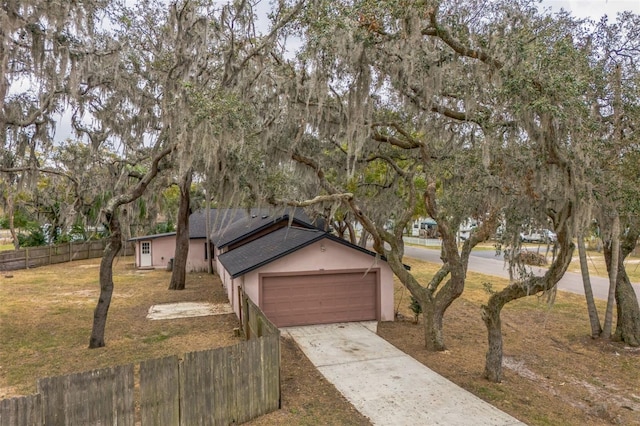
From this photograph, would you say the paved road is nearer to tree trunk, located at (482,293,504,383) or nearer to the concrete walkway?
tree trunk, located at (482,293,504,383)

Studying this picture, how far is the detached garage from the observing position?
11.9 meters

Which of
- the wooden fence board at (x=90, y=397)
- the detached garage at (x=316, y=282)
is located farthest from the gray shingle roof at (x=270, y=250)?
the wooden fence board at (x=90, y=397)

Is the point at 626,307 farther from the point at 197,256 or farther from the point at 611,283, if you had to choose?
the point at 197,256

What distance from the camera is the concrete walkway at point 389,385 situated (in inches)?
253

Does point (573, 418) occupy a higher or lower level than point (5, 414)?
lower

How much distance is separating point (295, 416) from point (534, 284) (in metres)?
5.07

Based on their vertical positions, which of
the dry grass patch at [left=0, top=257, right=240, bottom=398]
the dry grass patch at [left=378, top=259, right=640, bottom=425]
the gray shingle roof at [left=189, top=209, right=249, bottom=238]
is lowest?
the dry grass patch at [left=378, top=259, right=640, bottom=425]

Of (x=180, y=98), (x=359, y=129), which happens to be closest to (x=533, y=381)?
(x=359, y=129)

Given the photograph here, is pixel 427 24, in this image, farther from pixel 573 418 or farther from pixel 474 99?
pixel 573 418

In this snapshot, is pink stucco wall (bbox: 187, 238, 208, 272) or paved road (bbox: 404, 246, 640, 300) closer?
paved road (bbox: 404, 246, 640, 300)

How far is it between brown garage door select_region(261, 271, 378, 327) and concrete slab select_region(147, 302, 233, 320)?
2673 millimetres

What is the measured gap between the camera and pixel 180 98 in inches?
366

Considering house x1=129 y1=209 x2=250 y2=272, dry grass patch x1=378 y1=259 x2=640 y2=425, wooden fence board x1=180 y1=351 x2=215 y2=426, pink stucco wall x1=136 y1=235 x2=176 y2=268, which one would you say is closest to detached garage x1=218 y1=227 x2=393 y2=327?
dry grass patch x1=378 y1=259 x2=640 y2=425

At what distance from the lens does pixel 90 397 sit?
16.2 feet
